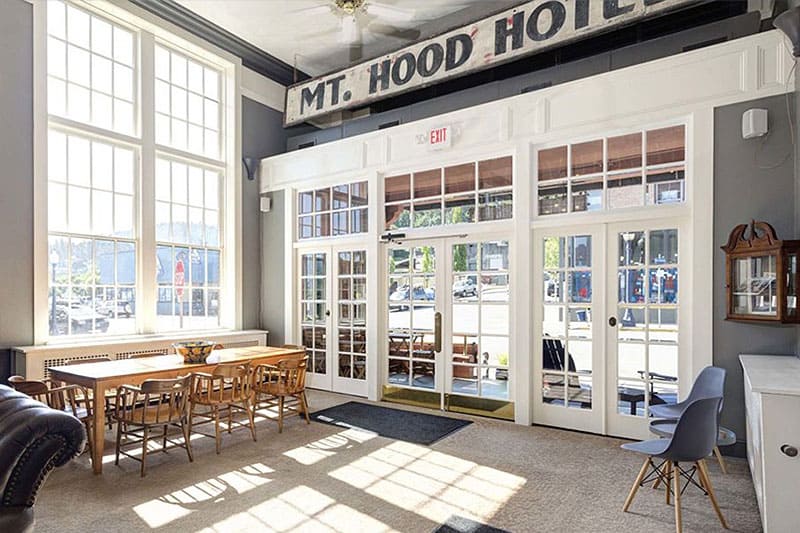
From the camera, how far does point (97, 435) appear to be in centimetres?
372

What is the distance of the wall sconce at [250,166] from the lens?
702 centimetres

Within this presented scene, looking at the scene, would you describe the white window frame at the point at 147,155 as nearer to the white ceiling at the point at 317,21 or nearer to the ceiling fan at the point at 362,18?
the white ceiling at the point at 317,21

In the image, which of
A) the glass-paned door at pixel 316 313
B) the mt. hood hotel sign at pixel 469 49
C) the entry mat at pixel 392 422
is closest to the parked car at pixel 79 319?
the glass-paned door at pixel 316 313

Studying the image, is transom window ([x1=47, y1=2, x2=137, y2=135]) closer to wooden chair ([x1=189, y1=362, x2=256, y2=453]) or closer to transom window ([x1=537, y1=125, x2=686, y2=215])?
wooden chair ([x1=189, y1=362, x2=256, y2=453])

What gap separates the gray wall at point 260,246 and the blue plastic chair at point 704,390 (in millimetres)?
4795

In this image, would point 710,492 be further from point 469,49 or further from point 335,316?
point 335,316

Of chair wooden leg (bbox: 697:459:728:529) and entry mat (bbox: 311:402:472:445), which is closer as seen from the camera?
chair wooden leg (bbox: 697:459:728:529)

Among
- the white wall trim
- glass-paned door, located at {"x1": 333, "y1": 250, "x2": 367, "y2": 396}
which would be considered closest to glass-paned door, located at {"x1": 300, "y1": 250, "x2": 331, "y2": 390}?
glass-paned door, located at {"x1": 333, "y1": 250, "x2": 367, "y2": 396}

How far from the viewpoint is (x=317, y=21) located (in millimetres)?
6039

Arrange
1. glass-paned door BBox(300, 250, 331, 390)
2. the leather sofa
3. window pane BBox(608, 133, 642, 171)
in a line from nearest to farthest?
the leather sofa < window pane BBox(608, 133, 642, 171) < glass-paned door BBox(300, 250, 331, 390)

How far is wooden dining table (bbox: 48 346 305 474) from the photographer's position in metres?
3.72

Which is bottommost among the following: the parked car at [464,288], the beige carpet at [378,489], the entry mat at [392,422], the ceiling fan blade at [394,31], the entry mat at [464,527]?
the entry mat at [392,422]

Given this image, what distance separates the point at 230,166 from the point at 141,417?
399 centimetres

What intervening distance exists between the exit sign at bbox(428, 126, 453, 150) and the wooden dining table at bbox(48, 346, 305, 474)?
2.77 metres
